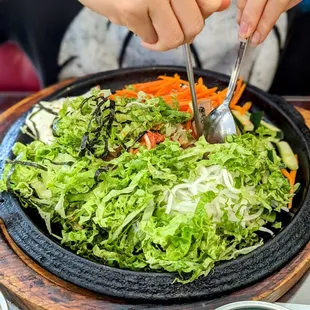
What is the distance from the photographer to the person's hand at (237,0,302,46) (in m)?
1.82

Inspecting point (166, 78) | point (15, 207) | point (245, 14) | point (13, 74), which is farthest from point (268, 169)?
point (13, 74)

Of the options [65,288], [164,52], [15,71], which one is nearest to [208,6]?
[65,288]

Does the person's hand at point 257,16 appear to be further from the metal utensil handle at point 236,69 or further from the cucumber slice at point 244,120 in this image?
the cucumber slice at point 244,120

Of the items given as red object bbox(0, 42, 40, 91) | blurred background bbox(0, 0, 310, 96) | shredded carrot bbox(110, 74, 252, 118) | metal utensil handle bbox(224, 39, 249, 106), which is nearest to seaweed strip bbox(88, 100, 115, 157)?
shredded carrot bbox(110, 74, 252, 118)

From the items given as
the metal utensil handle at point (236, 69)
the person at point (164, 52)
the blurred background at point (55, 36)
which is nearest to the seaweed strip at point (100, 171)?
the metal utensil handle at point (236, 69)

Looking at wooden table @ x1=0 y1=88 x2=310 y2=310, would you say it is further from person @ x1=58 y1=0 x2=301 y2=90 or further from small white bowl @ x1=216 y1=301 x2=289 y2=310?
person @ x1=58 y1=0 x2=301 y2=90

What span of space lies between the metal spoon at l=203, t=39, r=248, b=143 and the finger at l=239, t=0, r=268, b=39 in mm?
122

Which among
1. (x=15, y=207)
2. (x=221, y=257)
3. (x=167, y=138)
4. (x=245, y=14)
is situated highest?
(x=245, y=14)

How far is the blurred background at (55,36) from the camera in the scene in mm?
2781

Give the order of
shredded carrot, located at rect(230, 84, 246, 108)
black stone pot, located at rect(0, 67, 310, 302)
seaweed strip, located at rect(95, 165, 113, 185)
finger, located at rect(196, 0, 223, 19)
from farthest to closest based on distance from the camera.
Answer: shredded carrot, located at rect(230, 84, 246, 108) → seaweed strip, located at rect(95, 165, 113, 185) → finger, located at rect(196, 0, 223, 19) → black stone pot, located at rect(0, 67, 310, 302)

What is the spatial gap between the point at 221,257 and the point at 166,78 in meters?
0.96

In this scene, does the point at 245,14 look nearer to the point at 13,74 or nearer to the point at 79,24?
the point at 79,24

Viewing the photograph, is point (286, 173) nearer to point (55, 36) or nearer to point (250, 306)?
point (250, 306)

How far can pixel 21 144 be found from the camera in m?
2.01
